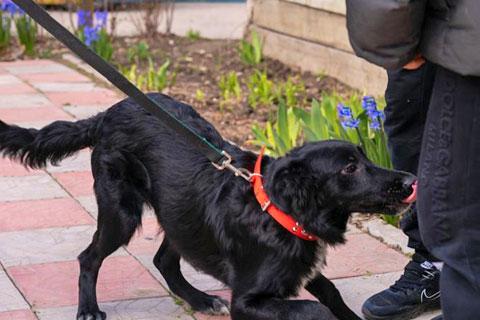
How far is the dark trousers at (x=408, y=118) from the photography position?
3773 mm

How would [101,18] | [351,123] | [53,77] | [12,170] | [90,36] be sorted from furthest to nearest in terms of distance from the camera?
[101,18] → [90,36] → [53,77] → [12,170] → [351,123]

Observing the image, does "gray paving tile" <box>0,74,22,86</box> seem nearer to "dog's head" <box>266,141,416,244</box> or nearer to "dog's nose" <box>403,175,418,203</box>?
"dog's head" <box>266,141,416,244</box>

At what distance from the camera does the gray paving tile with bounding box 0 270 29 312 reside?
13.3ft

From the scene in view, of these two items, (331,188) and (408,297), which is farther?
(408,297)

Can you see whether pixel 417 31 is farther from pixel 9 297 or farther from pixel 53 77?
pixel 53 77

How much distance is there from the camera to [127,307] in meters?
4.12

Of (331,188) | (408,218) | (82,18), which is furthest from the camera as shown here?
(82,18)

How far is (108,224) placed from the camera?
400 centimetres

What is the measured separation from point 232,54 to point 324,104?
3709 mm

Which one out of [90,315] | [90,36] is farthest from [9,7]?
[90,315]

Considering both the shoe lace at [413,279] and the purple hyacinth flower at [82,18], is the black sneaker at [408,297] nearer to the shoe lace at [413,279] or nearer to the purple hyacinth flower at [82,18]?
the shoe lace at [413,279]

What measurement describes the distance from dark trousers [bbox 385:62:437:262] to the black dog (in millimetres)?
481

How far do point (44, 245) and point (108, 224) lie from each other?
92cm

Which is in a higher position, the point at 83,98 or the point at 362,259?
the point at 362,259
